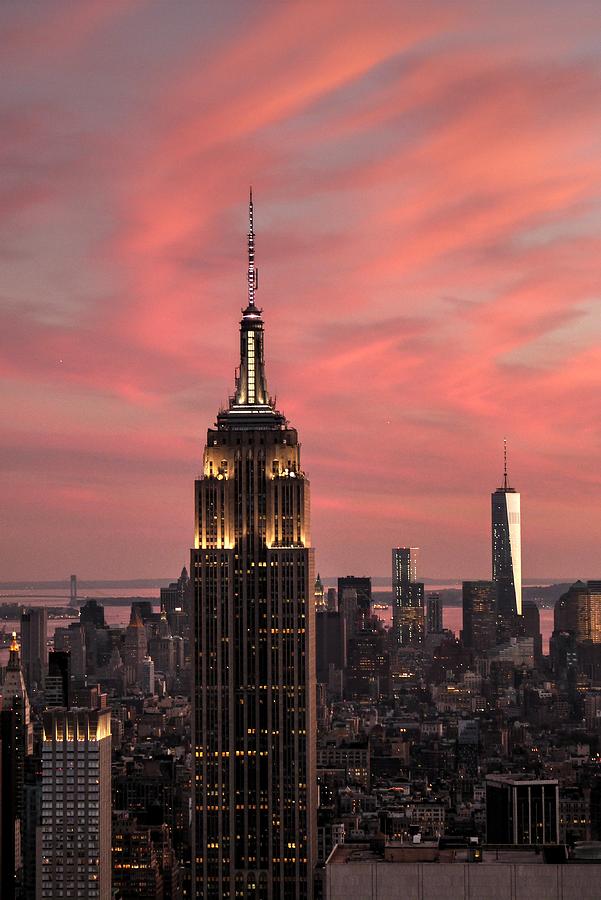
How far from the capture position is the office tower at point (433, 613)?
147375 millimetres

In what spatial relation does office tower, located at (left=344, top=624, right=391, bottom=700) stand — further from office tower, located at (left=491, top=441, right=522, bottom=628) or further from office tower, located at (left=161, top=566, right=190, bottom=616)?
office tower, located at (left=161, top=566, right=190, bottom=616)

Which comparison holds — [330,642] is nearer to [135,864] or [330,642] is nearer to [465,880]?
[135,864]

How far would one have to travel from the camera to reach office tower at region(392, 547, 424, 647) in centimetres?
13488

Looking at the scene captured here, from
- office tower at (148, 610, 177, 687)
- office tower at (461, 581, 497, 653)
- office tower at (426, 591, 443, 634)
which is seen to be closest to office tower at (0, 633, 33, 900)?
office tower at (148, 610, 177, 687)

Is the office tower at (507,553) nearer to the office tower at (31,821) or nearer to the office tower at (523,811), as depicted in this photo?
the office tower at (523,811)

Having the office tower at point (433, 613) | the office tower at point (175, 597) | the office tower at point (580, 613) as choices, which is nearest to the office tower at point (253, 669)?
the office tower at point (175, 597)

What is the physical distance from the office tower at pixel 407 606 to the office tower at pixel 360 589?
183cm

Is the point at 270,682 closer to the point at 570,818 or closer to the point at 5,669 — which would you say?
the point at 570,818

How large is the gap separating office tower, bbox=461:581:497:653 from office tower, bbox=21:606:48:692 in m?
36.9

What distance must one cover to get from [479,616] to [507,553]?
15.3 meters

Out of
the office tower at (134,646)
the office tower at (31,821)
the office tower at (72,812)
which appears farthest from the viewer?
the office tower at (134,646)

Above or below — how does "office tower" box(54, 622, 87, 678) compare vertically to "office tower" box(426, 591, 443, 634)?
below

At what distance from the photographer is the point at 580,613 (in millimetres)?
146750

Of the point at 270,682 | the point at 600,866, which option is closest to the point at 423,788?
the point at 270,682
